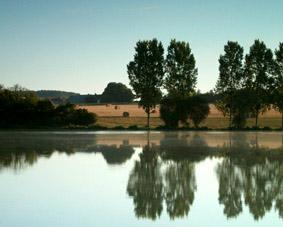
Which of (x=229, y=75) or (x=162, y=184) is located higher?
(x=229, y=75)

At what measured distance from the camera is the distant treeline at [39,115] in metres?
52.0

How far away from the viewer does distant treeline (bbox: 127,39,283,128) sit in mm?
51719

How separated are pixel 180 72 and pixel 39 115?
1538cm

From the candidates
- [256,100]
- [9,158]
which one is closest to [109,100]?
[256,100]

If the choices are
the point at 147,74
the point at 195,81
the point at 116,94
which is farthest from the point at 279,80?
the point at 116,94

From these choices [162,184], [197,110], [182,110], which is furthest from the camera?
[197,110]

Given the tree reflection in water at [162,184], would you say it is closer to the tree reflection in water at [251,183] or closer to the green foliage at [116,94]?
the tree reflection in water at [251,183]

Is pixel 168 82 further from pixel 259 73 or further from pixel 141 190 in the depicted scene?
pixel 141 190

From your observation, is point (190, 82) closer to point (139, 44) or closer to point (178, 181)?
point (139, 44)

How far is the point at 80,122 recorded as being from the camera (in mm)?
52250

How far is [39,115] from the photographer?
5244 cm

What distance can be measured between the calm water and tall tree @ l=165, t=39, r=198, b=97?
100 ft

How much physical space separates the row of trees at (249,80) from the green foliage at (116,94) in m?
58.4

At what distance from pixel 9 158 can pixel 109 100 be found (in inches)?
3621
